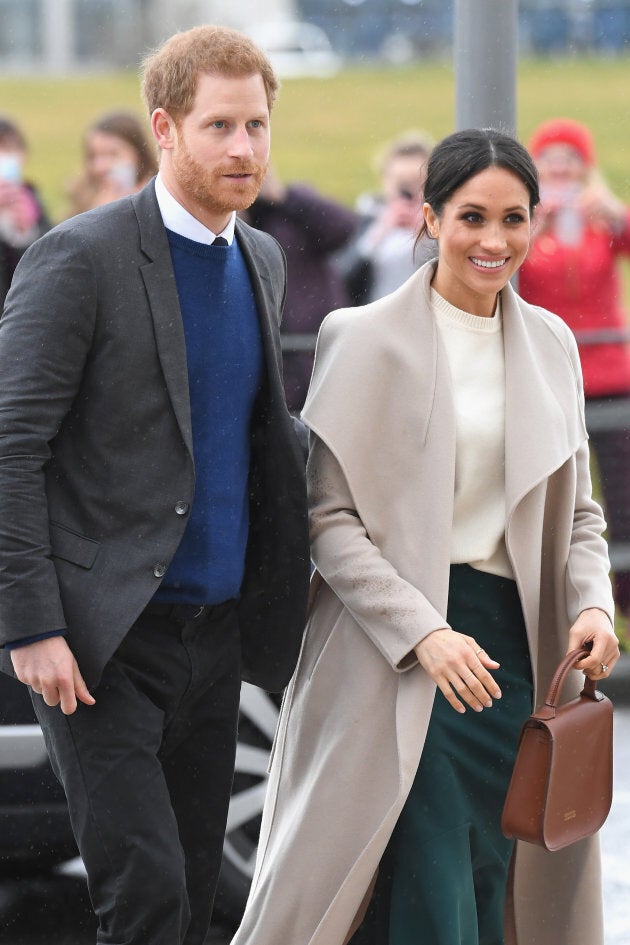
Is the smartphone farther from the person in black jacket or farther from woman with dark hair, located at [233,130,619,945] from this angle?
woman with dark hair, located at [233,130,619,945]

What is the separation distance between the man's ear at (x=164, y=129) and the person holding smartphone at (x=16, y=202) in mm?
4165

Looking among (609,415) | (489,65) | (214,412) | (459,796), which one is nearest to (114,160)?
(609,415)

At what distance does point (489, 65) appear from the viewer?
13.4 ft

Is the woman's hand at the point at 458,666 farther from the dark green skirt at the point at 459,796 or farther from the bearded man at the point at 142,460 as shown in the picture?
the bearded man at the point at 142,460

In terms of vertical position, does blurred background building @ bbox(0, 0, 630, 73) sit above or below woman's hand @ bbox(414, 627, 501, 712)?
below

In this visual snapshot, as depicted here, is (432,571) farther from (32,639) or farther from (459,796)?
(32,639)

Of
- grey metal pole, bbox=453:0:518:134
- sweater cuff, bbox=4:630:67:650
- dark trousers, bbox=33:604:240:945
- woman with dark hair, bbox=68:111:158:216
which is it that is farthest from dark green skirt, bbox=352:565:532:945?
woman with dark hair, bbox=68:111:158:216

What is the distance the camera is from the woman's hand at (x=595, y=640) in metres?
3.30

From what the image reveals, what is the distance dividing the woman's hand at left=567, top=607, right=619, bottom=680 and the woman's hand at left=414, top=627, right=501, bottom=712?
21cm

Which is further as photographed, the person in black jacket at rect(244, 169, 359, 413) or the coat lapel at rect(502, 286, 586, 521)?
the person in black jacket at rect(244, 169, 359, 413)

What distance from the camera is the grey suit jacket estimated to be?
3.02 meters

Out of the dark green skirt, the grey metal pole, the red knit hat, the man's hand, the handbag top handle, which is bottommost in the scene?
the dark green skirt

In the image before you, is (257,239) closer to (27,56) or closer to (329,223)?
(329,223)

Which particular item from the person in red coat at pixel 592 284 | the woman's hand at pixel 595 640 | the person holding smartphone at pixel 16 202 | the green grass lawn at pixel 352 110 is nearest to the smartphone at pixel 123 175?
the person holding smartphone at pixel 16 202
